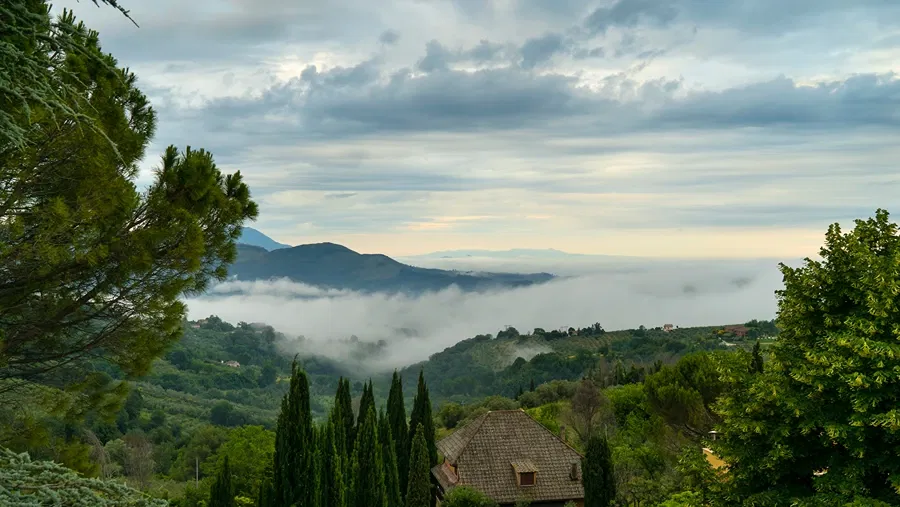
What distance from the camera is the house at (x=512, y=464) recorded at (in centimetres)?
2652

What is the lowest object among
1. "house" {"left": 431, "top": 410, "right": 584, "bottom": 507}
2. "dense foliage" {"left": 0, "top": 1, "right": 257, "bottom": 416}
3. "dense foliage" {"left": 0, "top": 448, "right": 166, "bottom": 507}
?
"house" {"left": 431, "top": 410, "right": 584, "bottom": 507}

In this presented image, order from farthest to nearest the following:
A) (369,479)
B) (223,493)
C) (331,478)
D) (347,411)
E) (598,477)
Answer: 1. (347,411)
2. (369,479)
3. (223,493)
4. (598,477)
5. (331,478)

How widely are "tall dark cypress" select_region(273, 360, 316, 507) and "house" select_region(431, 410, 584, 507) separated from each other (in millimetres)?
6194

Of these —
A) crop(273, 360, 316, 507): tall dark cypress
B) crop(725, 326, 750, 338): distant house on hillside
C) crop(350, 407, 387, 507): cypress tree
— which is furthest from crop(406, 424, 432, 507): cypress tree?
crop(725, 326, 750, 338): distant house on hillside

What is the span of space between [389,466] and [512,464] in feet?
17.2

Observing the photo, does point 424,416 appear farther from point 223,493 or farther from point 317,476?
point 223,493

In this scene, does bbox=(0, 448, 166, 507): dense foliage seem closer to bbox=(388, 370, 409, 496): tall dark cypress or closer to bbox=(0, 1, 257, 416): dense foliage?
bbox=(0, 1, 257, 416): dense foliage

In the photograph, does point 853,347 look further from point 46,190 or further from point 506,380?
point 506,380

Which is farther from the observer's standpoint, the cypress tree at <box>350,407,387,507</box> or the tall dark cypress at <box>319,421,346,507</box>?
the cypress tree at <box>350,407,387,507</box>

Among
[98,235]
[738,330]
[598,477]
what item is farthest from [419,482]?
[738,330]

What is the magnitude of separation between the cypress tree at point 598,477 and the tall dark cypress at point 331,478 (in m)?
7.47

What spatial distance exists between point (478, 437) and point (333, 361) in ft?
522

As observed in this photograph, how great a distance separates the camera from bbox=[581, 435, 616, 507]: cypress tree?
22.1 metres

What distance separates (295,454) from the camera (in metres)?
22.1
